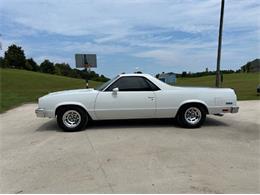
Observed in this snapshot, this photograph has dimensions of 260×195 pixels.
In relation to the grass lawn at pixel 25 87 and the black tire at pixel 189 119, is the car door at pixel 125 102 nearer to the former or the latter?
the black tire at pixel 189 119

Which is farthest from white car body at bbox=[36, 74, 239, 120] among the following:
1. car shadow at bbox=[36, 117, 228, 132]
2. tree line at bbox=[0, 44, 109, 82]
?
tree line at bbox=[0, 44, 109, 82]

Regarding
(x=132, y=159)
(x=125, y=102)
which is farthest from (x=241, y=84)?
(x=132, y=159)

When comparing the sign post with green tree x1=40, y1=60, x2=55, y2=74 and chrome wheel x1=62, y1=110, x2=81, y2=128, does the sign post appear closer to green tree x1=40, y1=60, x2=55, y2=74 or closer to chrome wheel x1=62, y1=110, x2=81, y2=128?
chrome wheel x1=62, y1=110, x2=81, y2=128

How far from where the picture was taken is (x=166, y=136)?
26.0 ft

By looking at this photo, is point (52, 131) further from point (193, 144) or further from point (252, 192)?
point (252, 192)

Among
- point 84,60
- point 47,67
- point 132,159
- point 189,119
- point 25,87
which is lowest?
point 25,87

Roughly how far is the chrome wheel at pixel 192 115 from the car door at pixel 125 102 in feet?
2.90

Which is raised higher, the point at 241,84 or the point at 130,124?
the point at 130,124

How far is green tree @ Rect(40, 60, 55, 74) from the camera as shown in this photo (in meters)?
118

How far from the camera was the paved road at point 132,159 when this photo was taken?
15.9 ft

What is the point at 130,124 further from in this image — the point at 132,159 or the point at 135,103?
the point at 132,159

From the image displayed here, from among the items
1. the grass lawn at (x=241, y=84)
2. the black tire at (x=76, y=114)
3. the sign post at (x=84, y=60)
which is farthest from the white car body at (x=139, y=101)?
the sign post at (x=84, y=60)

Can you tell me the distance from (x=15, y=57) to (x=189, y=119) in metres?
107

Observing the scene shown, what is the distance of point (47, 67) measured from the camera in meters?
119
